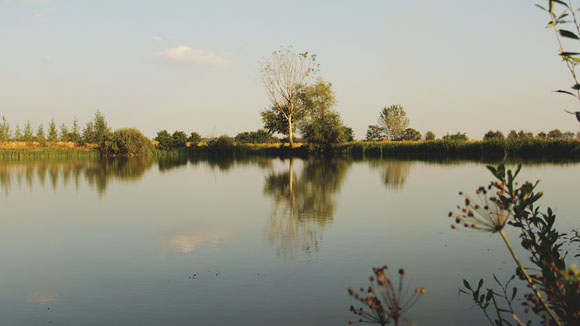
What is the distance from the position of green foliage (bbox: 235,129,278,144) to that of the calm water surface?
1918 inches

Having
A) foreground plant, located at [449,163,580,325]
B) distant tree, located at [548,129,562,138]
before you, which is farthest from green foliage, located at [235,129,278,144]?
foreground plant, located at [449,163,580,325]

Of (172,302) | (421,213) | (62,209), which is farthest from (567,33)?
(62,209)

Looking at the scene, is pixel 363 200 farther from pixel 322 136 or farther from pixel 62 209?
pixel 322 136

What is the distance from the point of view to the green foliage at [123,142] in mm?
46312

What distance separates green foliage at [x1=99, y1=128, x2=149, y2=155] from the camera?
46312 millimetres

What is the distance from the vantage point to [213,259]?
21.5ft

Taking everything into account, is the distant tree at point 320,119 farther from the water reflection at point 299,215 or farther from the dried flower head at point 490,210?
the dried flower head at point 490,210

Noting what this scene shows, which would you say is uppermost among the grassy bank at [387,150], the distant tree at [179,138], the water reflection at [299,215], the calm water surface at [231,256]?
the distant tree at [179,138]

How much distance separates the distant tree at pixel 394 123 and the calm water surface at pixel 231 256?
217 feet

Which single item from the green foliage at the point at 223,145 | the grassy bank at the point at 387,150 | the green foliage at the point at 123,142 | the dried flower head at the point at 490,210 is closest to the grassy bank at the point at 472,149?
the grassy bank at the point at 387,150

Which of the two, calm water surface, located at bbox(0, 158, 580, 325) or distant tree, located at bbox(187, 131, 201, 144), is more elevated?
distant tree, located at bbox(187, 131, 201, 144)

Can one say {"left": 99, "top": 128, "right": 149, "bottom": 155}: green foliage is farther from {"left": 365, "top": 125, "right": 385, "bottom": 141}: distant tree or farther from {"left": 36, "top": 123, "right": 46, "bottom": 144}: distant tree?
{"left": 365, "top": 125, "right": 385, "bottom": 141}: distant tree

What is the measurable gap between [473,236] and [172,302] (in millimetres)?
5588

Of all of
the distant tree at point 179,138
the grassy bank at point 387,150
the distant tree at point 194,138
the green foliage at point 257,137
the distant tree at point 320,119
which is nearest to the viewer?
the grassy bank at point 387,150
